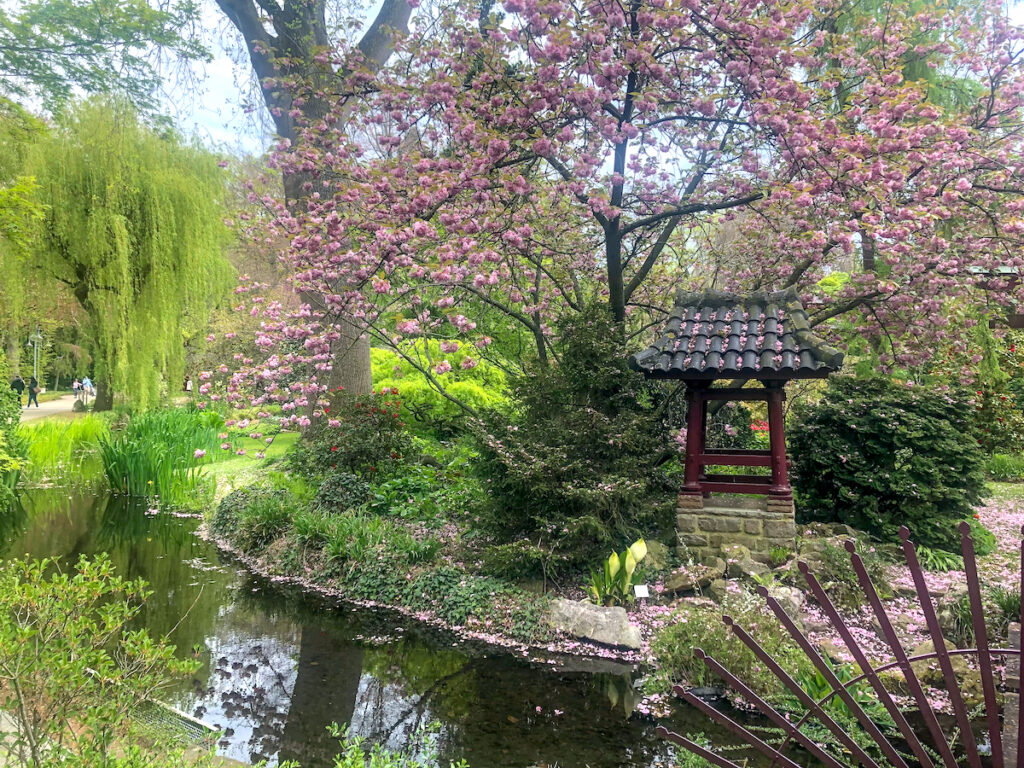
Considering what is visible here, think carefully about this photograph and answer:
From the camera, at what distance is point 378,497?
24.3 feet

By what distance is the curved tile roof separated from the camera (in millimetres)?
5105

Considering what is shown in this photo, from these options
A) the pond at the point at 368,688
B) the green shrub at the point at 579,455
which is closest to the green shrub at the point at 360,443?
the pond at the point at 368,688

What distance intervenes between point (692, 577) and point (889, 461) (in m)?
2.70

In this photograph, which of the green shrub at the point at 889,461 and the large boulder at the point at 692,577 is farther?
the green shrub at the point at 889,461

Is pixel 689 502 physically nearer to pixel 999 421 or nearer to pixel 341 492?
pixel 341 492

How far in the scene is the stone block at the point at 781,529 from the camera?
5426 mm

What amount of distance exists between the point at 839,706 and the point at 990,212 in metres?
5.85

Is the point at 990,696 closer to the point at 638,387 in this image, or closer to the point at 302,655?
the point at 302,655

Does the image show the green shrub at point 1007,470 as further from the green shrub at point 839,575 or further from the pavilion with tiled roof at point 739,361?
the pavilion with tiled roof at point 739,361

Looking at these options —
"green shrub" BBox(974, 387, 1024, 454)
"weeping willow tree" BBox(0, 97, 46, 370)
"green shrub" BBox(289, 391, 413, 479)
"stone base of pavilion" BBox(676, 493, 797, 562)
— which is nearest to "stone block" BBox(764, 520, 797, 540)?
"stone base of pavilion" BBox(676, 493, 797, 562)

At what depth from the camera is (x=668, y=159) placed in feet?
22.7

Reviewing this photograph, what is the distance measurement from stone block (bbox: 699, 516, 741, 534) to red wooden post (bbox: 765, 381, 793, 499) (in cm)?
44

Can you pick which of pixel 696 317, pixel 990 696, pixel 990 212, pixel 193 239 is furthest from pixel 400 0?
pixel 990 696

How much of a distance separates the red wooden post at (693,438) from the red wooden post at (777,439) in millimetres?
Answer: 589
